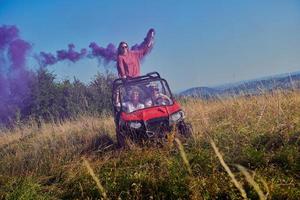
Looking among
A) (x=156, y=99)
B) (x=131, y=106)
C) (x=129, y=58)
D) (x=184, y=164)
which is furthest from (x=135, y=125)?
(x=129, y=58)

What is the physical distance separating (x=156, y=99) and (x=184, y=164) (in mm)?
3069

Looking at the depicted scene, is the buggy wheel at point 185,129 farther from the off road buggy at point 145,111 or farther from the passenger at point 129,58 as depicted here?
the passenger at point 129,58

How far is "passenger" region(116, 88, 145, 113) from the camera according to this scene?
310 inches

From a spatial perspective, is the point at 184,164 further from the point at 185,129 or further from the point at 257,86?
the point at 257,86

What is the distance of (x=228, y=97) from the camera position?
35.6 ft

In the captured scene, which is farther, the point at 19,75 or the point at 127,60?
the point at 19,75

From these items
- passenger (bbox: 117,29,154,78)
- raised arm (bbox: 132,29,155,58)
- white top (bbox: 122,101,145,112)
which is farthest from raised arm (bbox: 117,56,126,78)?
white top (bbox: 122,101,145,112)

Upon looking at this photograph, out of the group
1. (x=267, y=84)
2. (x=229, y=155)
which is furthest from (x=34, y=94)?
(x=229, y=155)

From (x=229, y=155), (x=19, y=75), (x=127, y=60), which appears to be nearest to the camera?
(x=229, y=155)

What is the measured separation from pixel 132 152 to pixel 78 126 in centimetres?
496

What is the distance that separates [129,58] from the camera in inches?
380

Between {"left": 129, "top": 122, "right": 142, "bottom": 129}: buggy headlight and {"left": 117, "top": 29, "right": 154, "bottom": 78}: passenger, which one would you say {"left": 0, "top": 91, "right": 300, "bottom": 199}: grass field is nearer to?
{"left": 129, "top": 122, "right": 142, "bottom": 129}: buggy headlight

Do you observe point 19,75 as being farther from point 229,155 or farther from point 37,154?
point 229,155

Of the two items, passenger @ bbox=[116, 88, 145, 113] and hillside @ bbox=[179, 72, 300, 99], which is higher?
passenger @ bbox=[116, 88, 145, 113]
